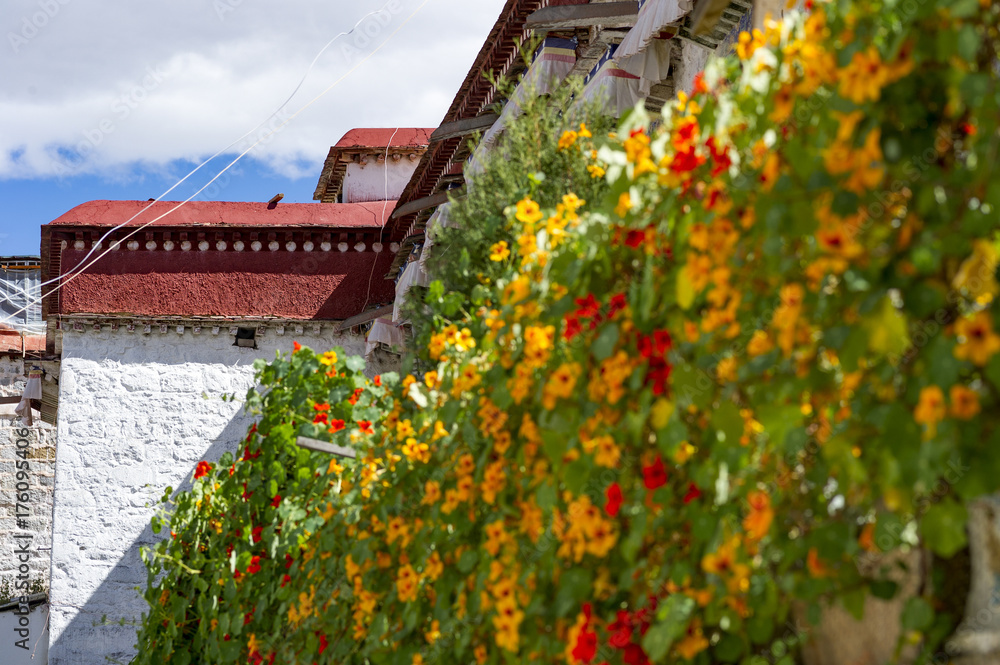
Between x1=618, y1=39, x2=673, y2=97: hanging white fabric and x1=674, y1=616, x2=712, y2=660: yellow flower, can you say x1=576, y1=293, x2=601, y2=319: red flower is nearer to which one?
x1=674, y1=616, x2=712, y2=660: yellow flower

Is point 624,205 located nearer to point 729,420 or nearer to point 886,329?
point 729,420

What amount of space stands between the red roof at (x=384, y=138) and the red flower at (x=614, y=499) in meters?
14.5

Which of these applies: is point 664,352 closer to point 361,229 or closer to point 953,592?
point 953,592

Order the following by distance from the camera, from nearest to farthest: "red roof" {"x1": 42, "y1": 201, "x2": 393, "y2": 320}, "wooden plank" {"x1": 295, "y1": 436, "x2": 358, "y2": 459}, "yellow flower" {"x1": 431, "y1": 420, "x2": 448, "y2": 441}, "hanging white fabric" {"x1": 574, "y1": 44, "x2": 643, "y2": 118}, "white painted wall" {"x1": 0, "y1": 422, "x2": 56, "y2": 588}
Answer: "yellow flower" {"x1": 431, "y1": 420, "x2": 448, "y2": 441} → "wooden plank" {"x1": 295, "y1": 436, "x2": 358, "y2": 459} → "hanging white fabric" {"x1": 574, "y1": 44, "x2": 643, "y2": 118} → "red roof" {"x1": 42, "y1": 201, "x2": 393, "y2": 320} → "white painted wall" {"x1": 0, "y1": 422, "x2": 56, "y2": 588}

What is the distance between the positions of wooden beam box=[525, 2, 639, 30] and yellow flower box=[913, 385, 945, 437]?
6.03 metres

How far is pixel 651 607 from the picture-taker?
181cm

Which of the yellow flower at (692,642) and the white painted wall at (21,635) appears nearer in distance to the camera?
the yellow flower at (692,642)

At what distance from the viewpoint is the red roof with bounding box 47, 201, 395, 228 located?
1328cm

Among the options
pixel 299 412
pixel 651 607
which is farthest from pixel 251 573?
pixel 651 607

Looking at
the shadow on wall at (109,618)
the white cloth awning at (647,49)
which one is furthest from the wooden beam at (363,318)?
the white cloth awning at (647,49)

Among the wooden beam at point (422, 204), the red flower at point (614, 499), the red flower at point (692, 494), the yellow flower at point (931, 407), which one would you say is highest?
the wooden beam at point (422, 204)

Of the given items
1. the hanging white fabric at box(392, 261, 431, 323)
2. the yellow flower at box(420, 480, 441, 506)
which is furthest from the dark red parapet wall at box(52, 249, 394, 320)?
the yellow flower at box(420, 480, 441, 506)

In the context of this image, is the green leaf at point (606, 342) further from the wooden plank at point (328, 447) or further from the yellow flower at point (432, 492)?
the wooden plank at point (328, 447)

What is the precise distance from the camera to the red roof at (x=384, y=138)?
16.1 metres
